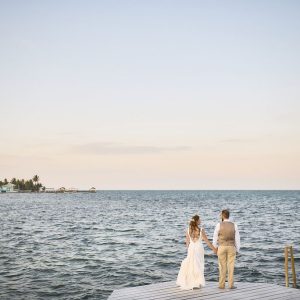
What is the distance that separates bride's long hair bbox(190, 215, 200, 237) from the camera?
38.3ft

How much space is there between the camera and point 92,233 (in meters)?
43.7

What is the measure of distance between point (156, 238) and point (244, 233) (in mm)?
11314

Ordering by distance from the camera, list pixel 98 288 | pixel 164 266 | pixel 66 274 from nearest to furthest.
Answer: pixel 98 288, pixel 66 274, pixel 164 266

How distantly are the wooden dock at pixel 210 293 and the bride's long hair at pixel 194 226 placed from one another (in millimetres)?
1704

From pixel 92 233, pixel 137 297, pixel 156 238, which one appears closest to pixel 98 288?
pixel 137 297

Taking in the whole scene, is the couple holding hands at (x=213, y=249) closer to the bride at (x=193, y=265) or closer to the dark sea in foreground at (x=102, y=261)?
the bride at (x=193, y=265)

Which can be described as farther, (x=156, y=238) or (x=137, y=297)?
(x=156, y=238)

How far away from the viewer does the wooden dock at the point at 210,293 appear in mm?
11125

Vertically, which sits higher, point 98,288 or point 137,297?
point 137,297

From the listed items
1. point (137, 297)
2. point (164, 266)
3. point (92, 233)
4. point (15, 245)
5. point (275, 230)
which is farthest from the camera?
point (275, 230)

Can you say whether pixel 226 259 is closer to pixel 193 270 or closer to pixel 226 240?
pixel 226 240

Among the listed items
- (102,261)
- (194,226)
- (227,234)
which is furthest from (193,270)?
(102,261)

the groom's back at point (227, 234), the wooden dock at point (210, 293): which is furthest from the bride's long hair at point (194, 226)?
the wooden dock at point (210, 293)

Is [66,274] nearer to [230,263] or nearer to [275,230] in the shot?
[230,263]
